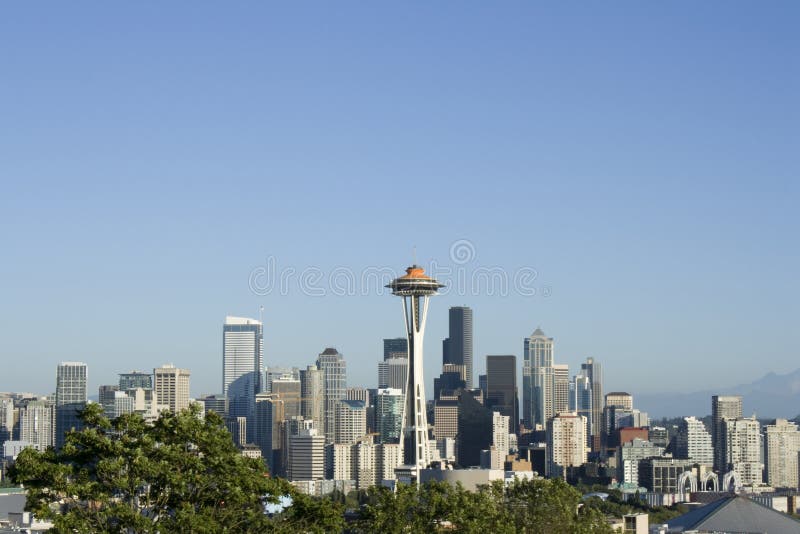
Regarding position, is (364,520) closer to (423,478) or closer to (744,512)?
(744,512)

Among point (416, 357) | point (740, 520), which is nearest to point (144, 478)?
point (740, 520)

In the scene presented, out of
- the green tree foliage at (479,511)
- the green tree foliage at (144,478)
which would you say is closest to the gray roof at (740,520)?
the green tree foliage at (479,511)

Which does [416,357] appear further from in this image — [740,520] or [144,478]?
[144,478]

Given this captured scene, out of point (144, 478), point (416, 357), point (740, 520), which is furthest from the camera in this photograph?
point (416, 357)

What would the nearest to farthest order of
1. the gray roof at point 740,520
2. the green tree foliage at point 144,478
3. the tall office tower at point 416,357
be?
1. the green tree foliage at point 144,478
2. the gray roof at point 740,520
3. the tall office tower at point 416,357

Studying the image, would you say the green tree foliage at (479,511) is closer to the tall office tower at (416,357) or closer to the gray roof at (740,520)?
the gray roof at (740,520)

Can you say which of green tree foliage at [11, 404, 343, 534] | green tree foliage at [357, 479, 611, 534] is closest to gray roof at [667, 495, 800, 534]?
green tree foliage at [357, 479, 611, 534]

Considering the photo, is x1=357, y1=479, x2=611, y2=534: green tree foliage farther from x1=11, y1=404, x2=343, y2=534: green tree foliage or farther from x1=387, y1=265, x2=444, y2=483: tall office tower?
x1=387, y1=265, x2=444, y2=483: tall office tower
